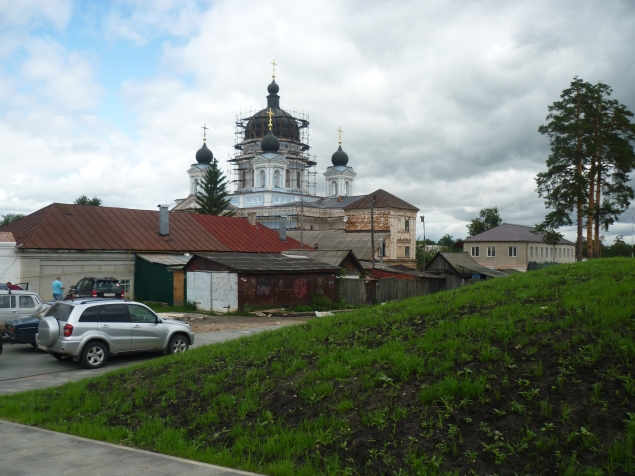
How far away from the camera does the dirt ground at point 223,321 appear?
21609mm

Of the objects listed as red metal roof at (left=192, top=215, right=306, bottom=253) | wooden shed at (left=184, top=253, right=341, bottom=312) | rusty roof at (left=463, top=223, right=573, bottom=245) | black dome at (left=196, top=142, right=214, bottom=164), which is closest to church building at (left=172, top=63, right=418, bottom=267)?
black dome at (left=196, top=142, right=214, bottom=164)

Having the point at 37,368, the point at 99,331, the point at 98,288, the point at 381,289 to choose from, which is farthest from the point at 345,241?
the point at 37,368

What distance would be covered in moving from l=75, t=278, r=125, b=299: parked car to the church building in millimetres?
44585

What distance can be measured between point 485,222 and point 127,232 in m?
76.4

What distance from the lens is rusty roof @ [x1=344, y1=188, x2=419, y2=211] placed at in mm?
68594

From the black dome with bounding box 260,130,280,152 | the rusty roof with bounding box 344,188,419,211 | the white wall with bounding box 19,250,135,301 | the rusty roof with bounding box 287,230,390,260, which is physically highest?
the black dome with bounding box 260,130,280,152

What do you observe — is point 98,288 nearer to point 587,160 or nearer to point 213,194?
point 587,160

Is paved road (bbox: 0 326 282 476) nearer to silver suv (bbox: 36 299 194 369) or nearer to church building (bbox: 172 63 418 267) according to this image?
silver suv (bbox: 36 299 194 369)

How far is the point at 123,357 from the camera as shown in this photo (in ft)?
47.2

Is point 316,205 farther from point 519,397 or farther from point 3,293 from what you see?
point 519,397

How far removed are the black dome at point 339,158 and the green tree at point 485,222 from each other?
25416 mm

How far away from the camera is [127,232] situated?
3300cm

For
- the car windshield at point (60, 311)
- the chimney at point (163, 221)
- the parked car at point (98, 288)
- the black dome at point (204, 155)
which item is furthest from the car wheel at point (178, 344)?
the black dome at point (204, 155)

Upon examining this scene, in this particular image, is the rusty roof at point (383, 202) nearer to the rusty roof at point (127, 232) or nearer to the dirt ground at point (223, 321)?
the rusty roof at point (127, 232)
